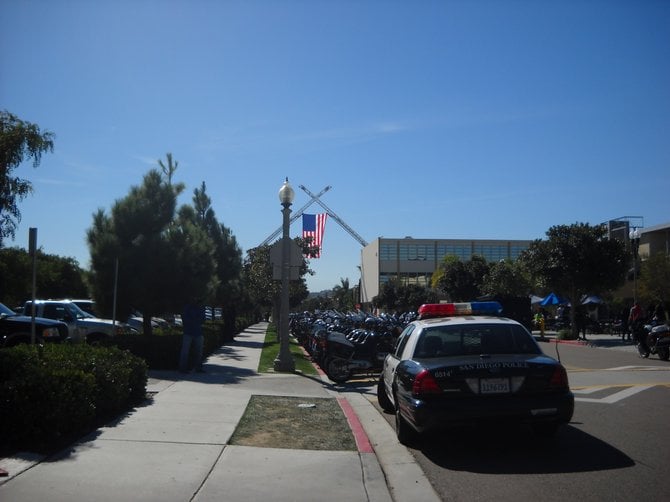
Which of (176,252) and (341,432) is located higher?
(176,252)

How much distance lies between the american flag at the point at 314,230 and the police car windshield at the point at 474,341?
32.9 metres

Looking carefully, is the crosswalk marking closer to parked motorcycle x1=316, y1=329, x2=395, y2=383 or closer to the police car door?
the police car door

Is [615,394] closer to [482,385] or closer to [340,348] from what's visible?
[340,348]

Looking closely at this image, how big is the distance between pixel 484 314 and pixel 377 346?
5.51 meters

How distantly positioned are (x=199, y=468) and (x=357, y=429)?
2.97 meters

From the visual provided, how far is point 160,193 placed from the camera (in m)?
17.0

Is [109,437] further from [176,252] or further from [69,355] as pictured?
[176,252]

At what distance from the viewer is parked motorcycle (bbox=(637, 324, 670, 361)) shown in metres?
18.5

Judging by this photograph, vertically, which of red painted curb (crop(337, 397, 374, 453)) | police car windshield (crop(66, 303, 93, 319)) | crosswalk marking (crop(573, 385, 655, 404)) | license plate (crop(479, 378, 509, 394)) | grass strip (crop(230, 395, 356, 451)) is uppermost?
police car windshield (crop(66, 303, 93, 319))

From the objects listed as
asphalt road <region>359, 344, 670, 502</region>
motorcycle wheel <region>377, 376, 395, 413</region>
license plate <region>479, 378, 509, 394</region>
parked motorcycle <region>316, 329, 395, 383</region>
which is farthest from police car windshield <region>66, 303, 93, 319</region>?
license plate <region>479, 378, 509, 394</region>

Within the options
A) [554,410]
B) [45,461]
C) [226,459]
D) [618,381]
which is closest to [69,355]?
[45,461]

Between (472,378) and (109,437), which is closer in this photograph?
(472,378)

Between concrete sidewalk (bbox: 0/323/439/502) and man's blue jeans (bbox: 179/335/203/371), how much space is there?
4650 mm

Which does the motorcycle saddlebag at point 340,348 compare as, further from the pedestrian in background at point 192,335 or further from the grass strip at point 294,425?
the grass strip at point 294,425
